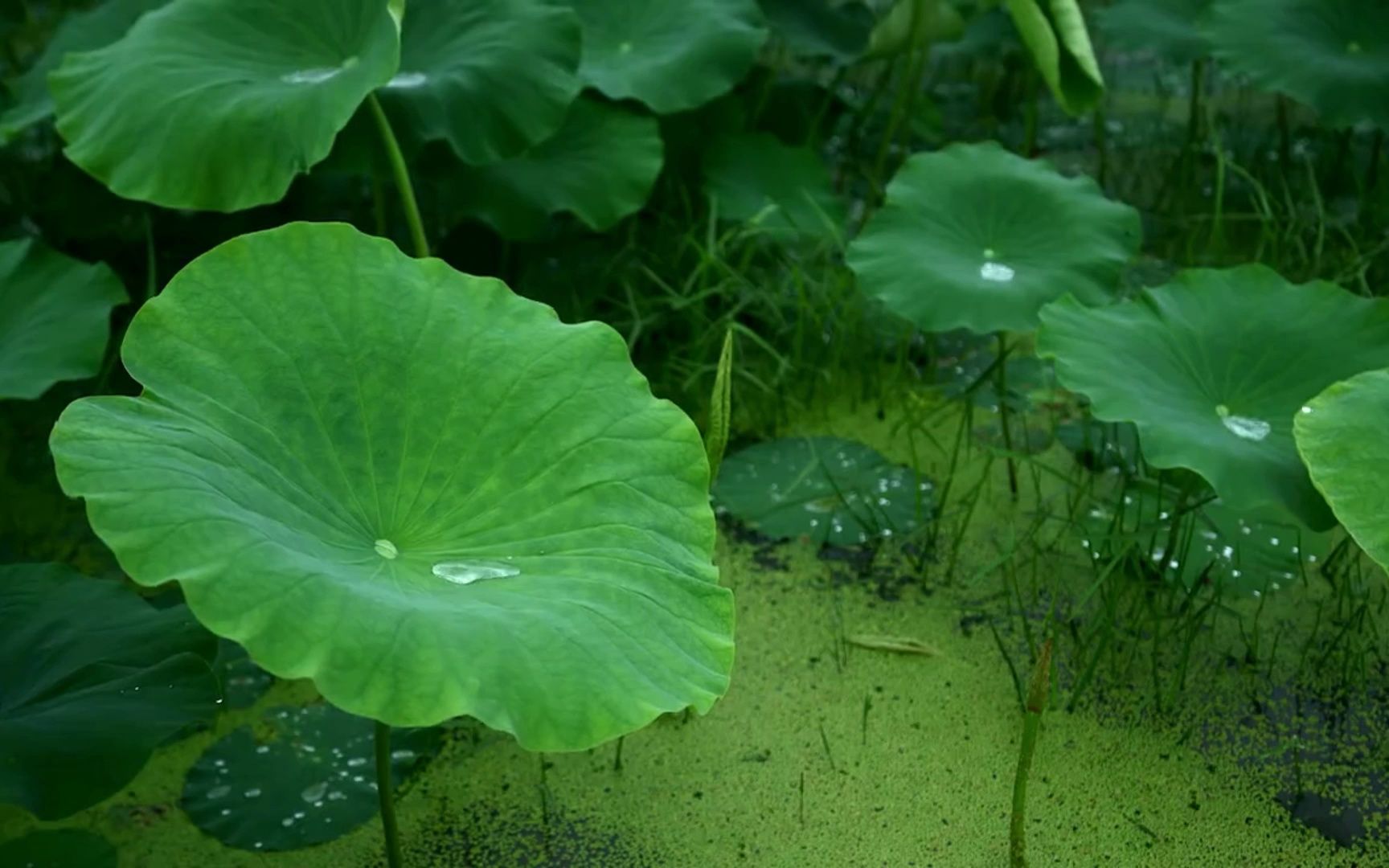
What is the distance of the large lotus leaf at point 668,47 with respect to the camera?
2.43 m

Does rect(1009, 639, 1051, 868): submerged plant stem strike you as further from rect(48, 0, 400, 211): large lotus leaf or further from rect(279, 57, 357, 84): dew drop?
rect(279, 57, 357, 84): dew drop

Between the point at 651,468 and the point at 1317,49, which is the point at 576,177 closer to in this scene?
the point at 651,468

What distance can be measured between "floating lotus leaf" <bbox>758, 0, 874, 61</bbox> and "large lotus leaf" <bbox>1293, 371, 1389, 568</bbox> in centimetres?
155

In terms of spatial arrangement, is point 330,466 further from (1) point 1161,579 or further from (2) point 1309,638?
(2) point 1309,638

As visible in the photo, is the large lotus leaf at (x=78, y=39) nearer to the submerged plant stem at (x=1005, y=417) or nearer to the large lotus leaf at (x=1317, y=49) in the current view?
the submerged plant stem at (x=1005, y=417)

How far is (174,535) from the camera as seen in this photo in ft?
3.79

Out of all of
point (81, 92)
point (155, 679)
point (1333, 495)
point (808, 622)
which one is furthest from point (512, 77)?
point (1333, 495)

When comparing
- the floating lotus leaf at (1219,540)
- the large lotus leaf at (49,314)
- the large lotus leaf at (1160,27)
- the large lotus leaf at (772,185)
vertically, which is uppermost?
the large lotus leaf at (1160,27)

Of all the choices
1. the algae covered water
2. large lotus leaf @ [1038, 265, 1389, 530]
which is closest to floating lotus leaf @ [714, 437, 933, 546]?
the algae covered water

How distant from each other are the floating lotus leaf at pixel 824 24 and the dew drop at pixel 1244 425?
4.62 feet

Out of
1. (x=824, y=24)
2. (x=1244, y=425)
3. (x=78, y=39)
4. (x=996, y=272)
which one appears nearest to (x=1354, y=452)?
(x=1244, y=425)

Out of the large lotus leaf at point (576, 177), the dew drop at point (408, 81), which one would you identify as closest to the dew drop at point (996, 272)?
the large lotus leaf at point (576, 177)

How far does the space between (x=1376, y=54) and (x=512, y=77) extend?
1.53 m

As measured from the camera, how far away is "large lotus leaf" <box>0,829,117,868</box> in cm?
142
